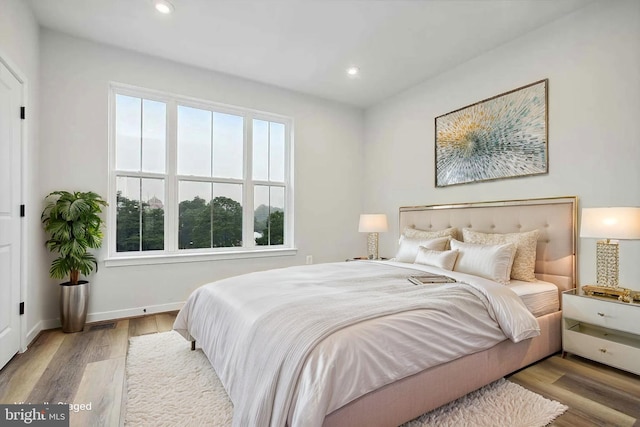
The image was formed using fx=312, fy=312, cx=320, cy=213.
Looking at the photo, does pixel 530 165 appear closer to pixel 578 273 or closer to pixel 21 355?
pixel 578 273

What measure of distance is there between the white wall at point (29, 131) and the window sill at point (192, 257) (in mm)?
610

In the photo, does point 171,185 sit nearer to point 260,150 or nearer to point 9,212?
point 260,150

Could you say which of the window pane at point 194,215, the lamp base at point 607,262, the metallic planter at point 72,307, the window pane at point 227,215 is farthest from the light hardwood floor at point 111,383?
the window pane at point 227,215

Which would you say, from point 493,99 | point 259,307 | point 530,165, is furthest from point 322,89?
point 259,307

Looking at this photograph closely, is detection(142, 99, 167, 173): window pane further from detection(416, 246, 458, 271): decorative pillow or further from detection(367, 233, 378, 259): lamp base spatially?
detection(416, 246, 458, 271): decorative pillow

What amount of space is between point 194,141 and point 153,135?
454mm

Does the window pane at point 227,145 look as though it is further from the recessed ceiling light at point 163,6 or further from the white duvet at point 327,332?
the white duvet at point 327,332

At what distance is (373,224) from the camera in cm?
422

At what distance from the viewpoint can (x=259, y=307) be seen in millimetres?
1746

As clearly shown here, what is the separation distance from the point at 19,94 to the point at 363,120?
4104 mm

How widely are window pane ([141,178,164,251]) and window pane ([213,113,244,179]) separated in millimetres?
708

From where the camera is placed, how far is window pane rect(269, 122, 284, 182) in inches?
175

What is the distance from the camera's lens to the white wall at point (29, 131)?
93.9 inches

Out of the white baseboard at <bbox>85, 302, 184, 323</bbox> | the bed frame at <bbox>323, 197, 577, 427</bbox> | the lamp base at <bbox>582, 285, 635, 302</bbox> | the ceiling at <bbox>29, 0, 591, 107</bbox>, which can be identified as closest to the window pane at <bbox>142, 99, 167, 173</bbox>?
the ceiling at <bbox>29, 0, 591, 107</bbox>
